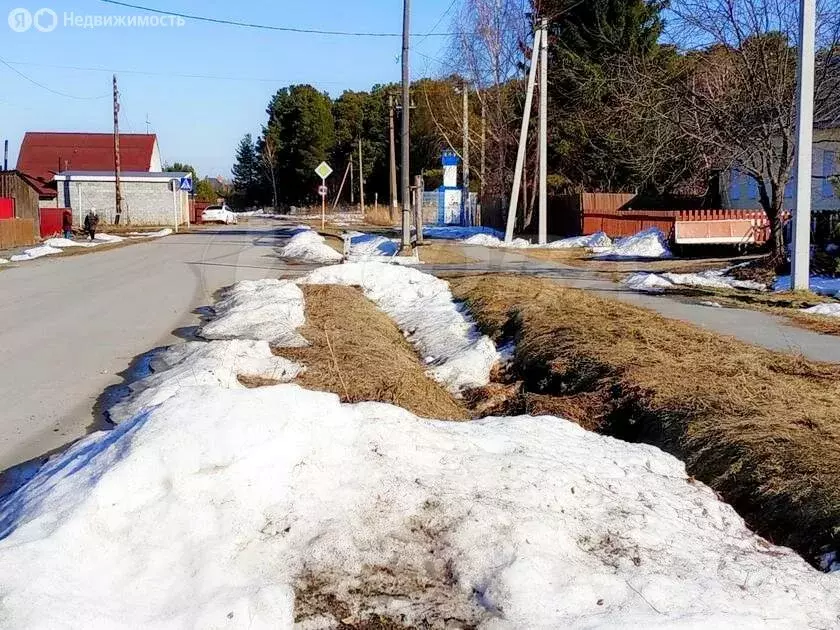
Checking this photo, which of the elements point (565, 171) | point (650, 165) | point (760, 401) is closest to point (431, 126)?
point (565, 171)

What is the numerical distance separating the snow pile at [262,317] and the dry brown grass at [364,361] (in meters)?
0.21

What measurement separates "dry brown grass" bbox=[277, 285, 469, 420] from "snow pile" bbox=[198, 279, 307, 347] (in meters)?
0.21

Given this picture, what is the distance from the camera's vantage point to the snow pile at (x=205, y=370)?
752 cm

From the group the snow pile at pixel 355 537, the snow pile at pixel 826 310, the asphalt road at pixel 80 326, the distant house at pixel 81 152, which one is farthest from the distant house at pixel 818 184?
the distant house at pixel 81 152

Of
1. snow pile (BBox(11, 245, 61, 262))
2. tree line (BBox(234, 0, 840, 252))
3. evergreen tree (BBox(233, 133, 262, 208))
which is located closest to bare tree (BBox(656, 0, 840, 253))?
tree line (BBox(234, 0, 840, 252))

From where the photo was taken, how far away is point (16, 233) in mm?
36250

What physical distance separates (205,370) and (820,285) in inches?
487

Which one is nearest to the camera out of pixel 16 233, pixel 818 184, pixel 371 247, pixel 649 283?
pixel 649 283

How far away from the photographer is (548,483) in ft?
15.0

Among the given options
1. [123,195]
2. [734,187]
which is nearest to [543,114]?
[734,187]

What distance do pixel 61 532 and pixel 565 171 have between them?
42468 millimetres

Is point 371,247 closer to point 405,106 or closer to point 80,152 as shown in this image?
point 405,106

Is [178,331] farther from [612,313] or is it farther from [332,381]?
[612,313]

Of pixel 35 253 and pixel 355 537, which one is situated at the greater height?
pixel 35 253
